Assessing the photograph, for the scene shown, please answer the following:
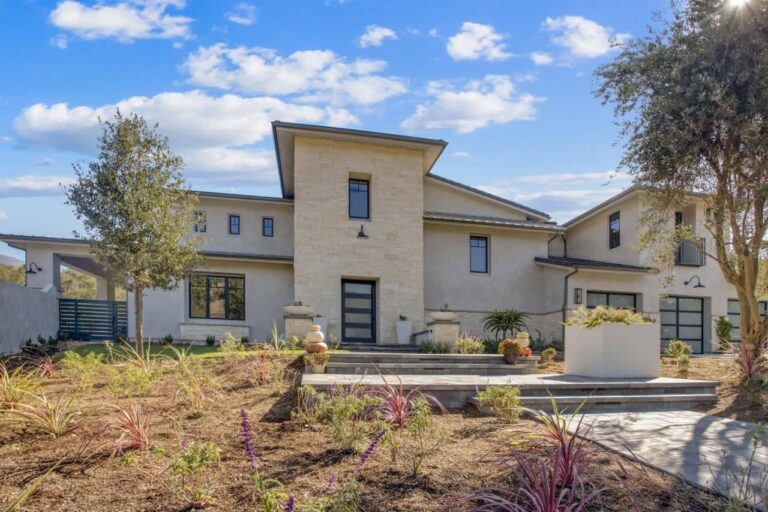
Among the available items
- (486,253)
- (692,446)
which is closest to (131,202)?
(692,446)

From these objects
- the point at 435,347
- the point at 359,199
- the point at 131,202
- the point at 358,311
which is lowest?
the point at 435,347

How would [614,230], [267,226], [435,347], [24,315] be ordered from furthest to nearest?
[614,230] → [267,226] → [24,315] → [435,347]

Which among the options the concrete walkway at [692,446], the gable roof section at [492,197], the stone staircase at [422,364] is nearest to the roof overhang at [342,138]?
the gable roof section at [492,197]

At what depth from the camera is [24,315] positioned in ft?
46.7

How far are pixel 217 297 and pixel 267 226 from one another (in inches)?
136

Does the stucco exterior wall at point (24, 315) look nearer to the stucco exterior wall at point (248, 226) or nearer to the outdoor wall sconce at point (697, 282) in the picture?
the stucco exterior wall at point (248, 226)

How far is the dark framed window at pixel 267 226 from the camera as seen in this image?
19656mm

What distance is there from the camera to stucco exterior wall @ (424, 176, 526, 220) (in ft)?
64.3

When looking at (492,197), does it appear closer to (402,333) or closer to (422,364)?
(402,333)

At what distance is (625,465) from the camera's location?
4.66 metres

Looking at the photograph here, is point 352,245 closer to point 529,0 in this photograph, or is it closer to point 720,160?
point 529,0

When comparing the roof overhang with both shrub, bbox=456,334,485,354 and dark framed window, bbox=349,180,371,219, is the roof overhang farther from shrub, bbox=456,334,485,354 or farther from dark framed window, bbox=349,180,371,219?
shrub, bbox=456,334,485,354

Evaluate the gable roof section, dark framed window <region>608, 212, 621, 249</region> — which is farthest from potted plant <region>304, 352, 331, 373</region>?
dark framed window <region>608, 212, 621, 249</region>

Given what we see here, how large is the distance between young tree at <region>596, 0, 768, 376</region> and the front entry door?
8740mm
